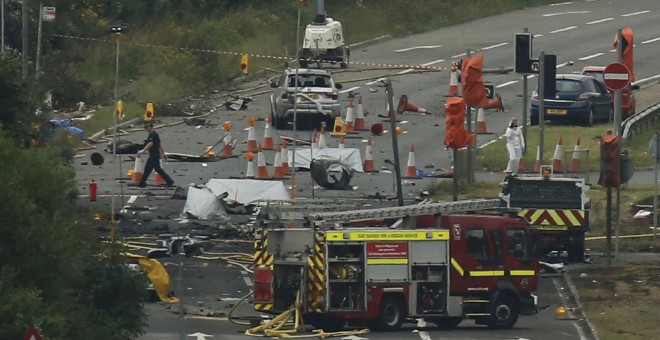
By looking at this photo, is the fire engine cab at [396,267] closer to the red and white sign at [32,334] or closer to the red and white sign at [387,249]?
the red and white sign at [387,249]

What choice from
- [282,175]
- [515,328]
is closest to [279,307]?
[515,328]

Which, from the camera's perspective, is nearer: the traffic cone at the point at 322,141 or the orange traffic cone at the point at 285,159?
the orange traffic cone at the point at 285,159

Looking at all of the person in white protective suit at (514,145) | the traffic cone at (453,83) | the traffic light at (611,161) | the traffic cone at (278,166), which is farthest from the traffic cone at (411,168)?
the traffic cone at (453,83)

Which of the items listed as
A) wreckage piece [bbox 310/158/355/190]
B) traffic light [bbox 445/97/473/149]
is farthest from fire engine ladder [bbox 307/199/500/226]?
wreckage piece [bbox 310/158/355/190]

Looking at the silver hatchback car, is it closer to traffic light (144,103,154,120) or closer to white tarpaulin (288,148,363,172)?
traffic light (144,103,154,120)

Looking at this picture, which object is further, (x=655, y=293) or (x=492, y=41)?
(x=492, y=41)

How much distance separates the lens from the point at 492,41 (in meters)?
60.8

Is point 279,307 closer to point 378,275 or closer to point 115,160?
point 378,275

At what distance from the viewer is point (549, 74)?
39.8 m

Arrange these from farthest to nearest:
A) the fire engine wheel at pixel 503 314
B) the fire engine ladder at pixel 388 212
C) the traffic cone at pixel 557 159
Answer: the traffic cone at pixel 557 159 < the fire engine wheel at pixel 503 314 < the fire engine ladder at pixel 388 212

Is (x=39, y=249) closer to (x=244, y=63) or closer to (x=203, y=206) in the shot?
(x=203, y=206)

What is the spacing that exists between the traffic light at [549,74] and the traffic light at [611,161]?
643cm

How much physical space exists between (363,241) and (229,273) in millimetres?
5423

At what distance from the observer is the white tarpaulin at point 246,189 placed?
3647 cm
